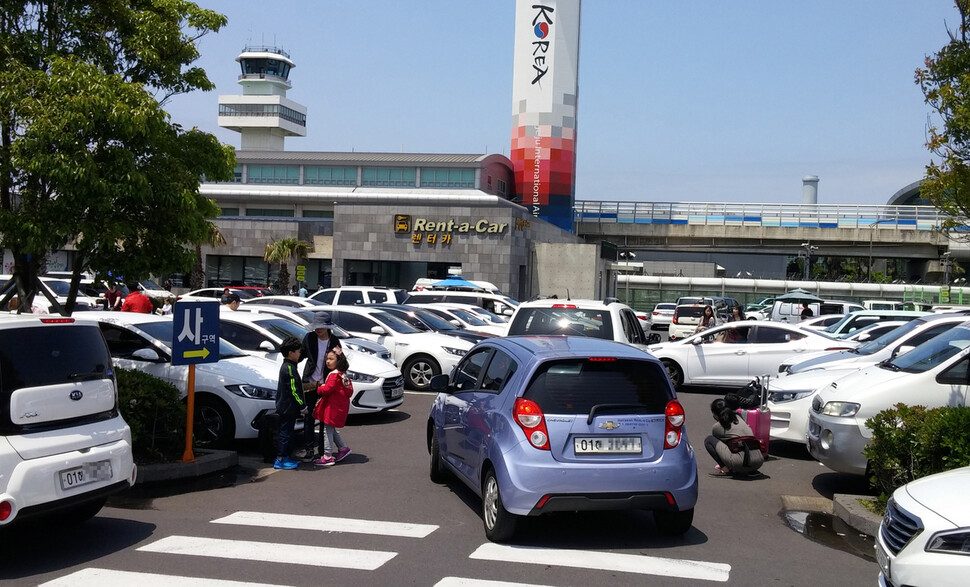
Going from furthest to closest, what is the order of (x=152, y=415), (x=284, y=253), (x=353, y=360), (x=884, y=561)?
(x=284, y=253), (x=353, y=360), (x=152, y=415), (x=884, y=561)

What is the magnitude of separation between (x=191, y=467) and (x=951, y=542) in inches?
287

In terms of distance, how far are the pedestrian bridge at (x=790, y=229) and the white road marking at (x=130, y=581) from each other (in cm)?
5598

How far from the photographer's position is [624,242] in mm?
68438

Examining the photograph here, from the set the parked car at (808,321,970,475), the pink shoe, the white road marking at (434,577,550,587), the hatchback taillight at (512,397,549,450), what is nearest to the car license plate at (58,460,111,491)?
the white road marking at (434,577,550,587)

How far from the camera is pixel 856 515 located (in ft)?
25.1

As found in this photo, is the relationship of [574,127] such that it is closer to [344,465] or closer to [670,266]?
[670,266]

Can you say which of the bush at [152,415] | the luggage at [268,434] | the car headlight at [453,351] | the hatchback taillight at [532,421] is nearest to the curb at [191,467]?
the bush at [152,415]

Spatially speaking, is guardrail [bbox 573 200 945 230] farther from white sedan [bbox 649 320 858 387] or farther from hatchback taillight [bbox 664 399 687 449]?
hatchback taillight [bbox 664 399 687 449]

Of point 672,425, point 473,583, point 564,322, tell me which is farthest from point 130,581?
point 564,322

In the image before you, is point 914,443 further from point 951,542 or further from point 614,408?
point 951,542

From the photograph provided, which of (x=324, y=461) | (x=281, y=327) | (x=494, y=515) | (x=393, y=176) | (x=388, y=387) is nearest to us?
(x=494, y=515)

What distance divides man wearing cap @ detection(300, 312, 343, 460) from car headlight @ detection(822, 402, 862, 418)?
539 centimetres

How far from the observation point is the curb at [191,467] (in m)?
8.89

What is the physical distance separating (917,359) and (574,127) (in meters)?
62.6
